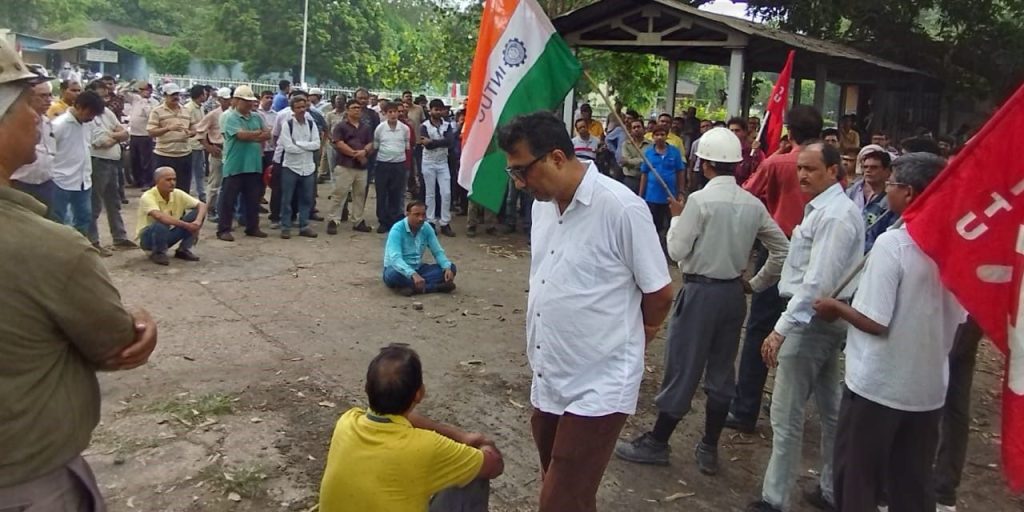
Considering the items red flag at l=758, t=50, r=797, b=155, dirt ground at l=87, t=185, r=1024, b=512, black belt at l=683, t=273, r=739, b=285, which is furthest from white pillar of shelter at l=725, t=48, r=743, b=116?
black belt at l=683, t=273, r=739, b=285

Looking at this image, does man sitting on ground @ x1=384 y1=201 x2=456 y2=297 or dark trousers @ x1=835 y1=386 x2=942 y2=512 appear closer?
dark trousers @ x1=835 y1=386 x2=942 y2=512

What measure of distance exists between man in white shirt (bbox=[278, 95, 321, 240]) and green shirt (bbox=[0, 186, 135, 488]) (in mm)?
8864

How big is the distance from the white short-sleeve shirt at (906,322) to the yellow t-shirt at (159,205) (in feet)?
25.0

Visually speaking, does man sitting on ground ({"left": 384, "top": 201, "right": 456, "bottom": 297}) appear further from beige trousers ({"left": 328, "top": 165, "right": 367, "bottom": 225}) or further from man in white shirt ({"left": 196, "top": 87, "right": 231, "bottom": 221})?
man in white shirt ({"left": 196, "top": 87, "right": 231, "bottom": 221})

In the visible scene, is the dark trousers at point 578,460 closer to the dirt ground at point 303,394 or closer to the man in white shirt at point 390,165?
the dirt ground at point 303,394

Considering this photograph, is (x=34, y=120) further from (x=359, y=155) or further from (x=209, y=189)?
(x=209, y=189)

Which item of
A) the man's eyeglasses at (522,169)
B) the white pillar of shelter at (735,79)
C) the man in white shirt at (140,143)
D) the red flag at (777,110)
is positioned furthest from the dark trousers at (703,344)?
the man in white shirt at (140,143)

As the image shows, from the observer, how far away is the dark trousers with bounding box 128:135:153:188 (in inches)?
530

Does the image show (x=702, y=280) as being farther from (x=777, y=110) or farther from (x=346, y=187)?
(x=346, y=187)

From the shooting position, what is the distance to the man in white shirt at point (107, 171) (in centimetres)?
941

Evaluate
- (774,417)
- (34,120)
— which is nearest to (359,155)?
(774,417)

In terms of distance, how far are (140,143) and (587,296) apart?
1226 cm

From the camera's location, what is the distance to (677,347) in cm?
481

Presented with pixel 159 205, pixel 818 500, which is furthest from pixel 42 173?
pixel 818 500
